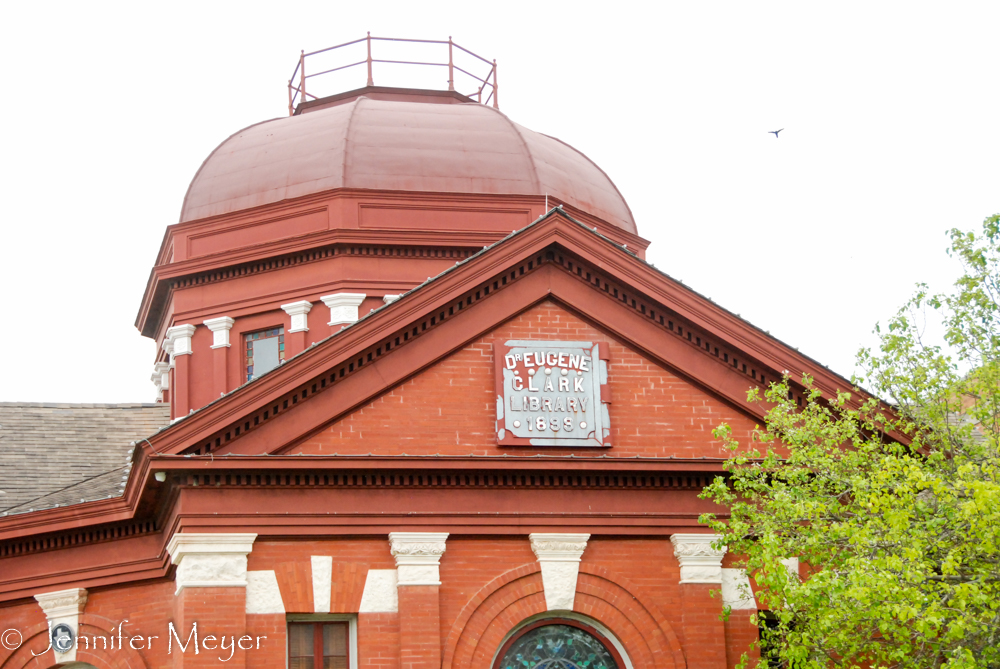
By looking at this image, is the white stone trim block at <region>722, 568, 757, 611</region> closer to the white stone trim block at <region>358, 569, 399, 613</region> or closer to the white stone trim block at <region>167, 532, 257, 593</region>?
the white stone trim block at <region>358, 569, 399, 613</region>

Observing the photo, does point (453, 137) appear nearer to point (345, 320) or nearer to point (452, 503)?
point (345, 320)

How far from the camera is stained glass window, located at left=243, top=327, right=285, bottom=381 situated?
83.6 ft

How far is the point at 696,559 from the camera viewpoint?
1847 centimetres

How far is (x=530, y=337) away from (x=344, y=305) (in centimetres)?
668

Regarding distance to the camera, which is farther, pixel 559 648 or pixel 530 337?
pixel 530 337

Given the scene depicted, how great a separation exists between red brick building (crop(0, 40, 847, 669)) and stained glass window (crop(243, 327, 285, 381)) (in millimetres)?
5078

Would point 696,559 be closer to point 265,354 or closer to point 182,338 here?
point 265,354

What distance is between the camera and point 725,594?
60.7 feet

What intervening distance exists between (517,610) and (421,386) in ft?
10.3

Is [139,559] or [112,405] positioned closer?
[139,559]

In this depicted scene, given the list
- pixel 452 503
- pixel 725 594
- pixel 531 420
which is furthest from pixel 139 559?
pixel 725 594

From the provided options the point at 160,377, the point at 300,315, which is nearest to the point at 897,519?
the point at 300,315
